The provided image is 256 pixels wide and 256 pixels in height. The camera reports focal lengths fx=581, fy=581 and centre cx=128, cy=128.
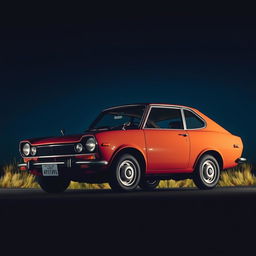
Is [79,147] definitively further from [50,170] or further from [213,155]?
[213,155]

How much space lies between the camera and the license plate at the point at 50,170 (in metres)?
11.1

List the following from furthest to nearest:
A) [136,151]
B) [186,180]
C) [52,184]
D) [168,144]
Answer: [186,180]
[52,184]
[168,144]
[136,151]

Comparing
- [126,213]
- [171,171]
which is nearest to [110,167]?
[171,171]

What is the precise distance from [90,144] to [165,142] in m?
1.72

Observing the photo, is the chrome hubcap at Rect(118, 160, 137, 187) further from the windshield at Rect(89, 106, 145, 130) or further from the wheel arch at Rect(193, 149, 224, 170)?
the wheel arch at Rect(193, 149, 224, 170)

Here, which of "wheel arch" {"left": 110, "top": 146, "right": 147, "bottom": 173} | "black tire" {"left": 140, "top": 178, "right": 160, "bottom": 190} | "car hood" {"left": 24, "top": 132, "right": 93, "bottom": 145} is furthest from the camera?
"black tire" {"left": 140, "top": 178, "right": 160, "bottom": 190}

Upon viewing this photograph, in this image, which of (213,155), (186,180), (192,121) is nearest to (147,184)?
(213,155)

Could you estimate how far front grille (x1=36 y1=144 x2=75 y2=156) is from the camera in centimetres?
1103

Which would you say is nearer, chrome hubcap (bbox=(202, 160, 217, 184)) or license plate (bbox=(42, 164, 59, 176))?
license plate (bbox=(42, 164, 59, 176))

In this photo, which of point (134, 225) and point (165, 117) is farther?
point (165, 117)

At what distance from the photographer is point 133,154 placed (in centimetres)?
1120

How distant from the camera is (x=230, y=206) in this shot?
835cm

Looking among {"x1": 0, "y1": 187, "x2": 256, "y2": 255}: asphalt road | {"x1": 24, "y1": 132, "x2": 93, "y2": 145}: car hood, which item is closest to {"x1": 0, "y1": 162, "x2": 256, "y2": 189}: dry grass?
{"x1": 24, "y1": 132, "x2": 93, "y2": 145}: car hood

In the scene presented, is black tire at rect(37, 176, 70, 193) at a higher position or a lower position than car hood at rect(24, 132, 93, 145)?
lower
